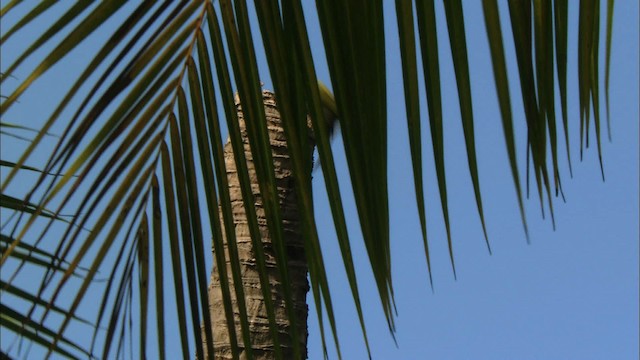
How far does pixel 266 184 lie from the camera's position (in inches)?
40.9

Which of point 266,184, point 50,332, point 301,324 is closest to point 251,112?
point 266,184

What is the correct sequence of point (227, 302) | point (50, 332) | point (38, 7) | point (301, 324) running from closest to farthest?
point (38, 7) → point (227, 302) → point (50, 332) → point (301, 324)

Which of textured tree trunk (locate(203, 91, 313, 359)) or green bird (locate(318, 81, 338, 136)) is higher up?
green bird (locate(318, 81, 338, 136))

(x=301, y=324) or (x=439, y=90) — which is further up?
(x=301, y=324)

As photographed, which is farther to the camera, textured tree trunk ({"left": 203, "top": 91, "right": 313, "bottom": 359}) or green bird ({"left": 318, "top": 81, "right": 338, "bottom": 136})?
green bird ({"left": 318, "top": 81, "right": 338, "bottom": 136})

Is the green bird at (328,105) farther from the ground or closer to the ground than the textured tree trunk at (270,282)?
farther from the ground

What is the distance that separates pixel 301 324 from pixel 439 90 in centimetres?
130

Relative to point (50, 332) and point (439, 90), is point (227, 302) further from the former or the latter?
point (50, 332)

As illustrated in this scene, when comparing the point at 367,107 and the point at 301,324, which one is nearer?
the point at 367,107

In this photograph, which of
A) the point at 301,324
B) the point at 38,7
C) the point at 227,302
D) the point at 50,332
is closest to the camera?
the point at 38,7

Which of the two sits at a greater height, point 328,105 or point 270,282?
point 328,105

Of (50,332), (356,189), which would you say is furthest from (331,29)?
(50,332)

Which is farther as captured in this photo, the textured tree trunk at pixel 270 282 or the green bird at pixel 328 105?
the green bird at pixel 328 105

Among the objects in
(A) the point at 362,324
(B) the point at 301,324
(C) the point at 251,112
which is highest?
(B) the point at 301,324
